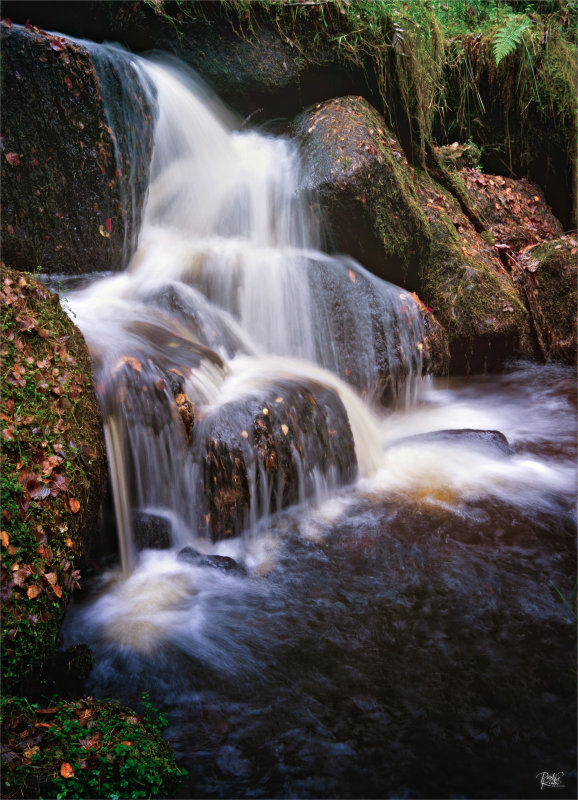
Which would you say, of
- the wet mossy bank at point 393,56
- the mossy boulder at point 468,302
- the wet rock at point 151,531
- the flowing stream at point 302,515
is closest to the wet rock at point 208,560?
the flowing stream at point 302,515

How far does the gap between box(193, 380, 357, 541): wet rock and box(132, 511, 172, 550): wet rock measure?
25cm

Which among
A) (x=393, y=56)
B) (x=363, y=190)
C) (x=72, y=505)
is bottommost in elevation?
(x=72, y=505)

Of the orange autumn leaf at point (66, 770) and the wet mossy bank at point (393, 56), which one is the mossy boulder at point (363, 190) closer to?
the wet mossy bank at point (393, 56)

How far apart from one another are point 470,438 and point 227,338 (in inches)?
93.4

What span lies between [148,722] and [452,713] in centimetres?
134

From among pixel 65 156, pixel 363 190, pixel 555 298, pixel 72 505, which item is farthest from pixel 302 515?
pixel 555 298

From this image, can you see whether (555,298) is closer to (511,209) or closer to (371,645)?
(511,209)

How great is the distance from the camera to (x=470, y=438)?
527cm

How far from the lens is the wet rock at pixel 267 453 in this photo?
163 inches

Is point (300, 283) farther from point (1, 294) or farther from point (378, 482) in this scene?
point (1, 294)

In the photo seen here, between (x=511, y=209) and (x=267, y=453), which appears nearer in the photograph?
(x=267, y=453)

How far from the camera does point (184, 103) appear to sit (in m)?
6.93

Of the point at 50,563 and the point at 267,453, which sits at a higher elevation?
the point at 267,453

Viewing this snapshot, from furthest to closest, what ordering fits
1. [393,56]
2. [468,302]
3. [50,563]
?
[393,56] → [468,302] → [50,563]
